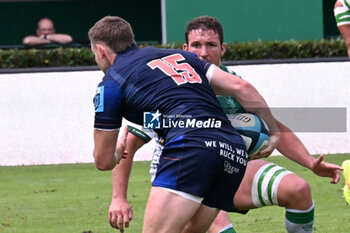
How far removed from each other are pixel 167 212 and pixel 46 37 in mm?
13175

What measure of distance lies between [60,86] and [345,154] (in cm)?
458

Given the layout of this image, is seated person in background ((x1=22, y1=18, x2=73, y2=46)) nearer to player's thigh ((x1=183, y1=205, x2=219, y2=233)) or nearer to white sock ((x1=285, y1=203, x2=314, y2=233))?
white sock ((x1=285, y1=203, x2=314, y2=233))

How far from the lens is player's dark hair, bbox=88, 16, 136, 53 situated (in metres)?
4.95

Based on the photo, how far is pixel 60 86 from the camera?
1374 centimetres

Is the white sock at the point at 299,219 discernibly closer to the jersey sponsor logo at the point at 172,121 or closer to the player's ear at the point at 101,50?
the jersey sponsor logo at the point at 172,121

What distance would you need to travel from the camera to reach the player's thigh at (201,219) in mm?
4953

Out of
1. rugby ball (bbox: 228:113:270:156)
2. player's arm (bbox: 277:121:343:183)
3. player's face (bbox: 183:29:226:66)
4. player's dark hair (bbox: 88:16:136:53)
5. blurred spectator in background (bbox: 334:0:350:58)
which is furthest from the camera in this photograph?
blurred spectator in background (bbox: 334:0:350:58)

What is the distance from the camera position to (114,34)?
4.95 m

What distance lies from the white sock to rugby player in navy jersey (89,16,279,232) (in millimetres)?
828

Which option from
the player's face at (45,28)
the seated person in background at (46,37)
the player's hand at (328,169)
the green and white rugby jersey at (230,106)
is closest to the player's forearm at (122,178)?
the green and white rugby jersey at (230,106)

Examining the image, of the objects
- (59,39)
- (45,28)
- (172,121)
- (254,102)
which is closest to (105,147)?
(172,121)

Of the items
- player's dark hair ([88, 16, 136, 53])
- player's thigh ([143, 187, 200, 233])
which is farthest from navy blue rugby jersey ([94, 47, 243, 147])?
player's thigh ([143, 187, 200, 233])

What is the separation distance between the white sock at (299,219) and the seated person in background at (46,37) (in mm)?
11977

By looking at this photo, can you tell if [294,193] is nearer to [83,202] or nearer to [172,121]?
[172,121]
